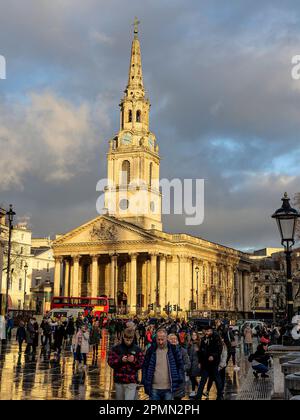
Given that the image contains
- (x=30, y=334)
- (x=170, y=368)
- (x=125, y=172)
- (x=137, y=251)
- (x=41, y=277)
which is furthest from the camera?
(x=41, y=277)

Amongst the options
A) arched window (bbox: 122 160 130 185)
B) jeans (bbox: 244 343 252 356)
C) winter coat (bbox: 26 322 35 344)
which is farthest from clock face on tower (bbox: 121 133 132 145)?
winter coat (bbox: 26 322 35 344)

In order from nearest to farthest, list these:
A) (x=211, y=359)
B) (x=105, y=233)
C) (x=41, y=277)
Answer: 1. (x=211, y=359)
2. (x=105, y=233)
3. (x=41, y=277)

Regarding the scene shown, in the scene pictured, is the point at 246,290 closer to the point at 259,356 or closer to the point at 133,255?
the point at 133,255

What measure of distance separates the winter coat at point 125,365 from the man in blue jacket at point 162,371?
0.77 ft

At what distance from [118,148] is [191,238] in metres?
20.5

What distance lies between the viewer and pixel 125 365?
10.3 metres

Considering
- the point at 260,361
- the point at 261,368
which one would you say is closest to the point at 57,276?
the point at 260,361

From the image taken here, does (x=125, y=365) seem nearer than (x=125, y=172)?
Yes

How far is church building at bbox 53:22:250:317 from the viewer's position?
3659 inches

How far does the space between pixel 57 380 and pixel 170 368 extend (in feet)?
34.4

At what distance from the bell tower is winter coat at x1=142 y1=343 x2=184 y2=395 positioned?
91.2 meters
